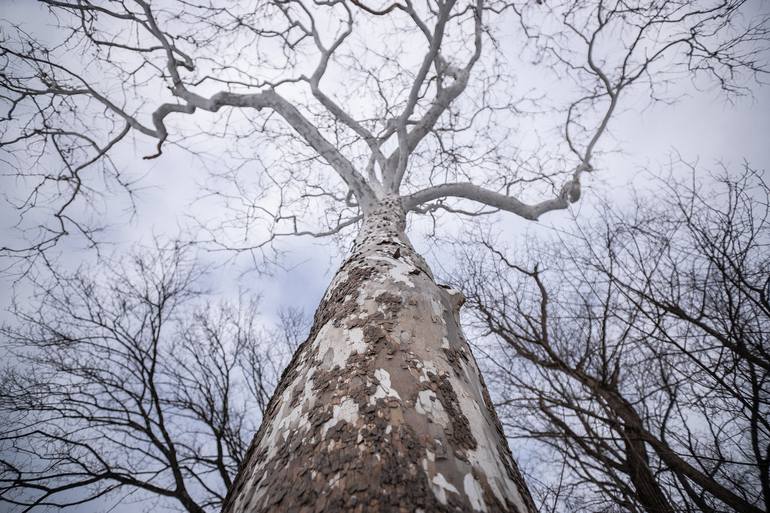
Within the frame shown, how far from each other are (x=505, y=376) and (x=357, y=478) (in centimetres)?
329

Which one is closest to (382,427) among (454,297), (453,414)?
(453,414)

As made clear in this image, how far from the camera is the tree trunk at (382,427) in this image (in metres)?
0.57

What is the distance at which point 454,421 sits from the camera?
2.45 feet

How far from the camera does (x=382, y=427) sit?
0.68 m

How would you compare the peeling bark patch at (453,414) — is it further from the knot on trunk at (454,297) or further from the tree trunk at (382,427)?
the knot on trunk at (454,297)

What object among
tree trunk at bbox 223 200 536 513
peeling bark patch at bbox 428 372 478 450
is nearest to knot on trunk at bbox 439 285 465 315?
tree trunk at bbox 223 200 536 513

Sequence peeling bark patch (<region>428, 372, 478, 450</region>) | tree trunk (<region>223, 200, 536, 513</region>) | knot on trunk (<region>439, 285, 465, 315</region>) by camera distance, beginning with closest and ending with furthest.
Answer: tree trunk (<region>223, 200, 536, 513</region>), peeling bark patch (<region>428, 372, 478, 450</region>), knot on trunk (<region>439, 285, 465, 315</region>)

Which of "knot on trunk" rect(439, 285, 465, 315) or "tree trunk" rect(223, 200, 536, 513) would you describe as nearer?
"tree trunk" rect(223, 200, 536, 513)

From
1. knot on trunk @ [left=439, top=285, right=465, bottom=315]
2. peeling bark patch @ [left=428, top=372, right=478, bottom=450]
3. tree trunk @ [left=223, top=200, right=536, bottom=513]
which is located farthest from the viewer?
knot on trunk @ [left=439, top=285, right=465, bottom=315]

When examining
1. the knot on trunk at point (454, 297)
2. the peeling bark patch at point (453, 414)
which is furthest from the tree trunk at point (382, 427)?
the knot on trunk at point (454, 297)

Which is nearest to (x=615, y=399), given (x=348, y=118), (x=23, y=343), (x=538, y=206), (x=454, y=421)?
(x=538, y=206)

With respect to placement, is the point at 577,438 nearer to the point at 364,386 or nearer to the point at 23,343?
the point at 364,386

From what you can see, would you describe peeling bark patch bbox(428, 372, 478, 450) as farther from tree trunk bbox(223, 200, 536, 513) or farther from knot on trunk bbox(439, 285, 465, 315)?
knot on trunk bbox(439, 285, 465, 315)

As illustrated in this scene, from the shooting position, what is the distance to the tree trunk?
572 millimetres
